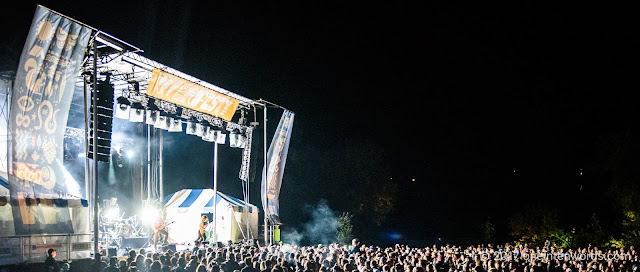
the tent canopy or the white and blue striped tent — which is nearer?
the white and blue striped tent

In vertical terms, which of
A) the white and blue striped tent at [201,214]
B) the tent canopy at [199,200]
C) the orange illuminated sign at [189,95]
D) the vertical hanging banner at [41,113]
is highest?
the orange illuminated sign at [189,95]

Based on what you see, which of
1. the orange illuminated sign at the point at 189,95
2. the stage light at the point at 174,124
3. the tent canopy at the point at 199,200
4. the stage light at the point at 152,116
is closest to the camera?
the orange illuminated sign at the point at 189,95

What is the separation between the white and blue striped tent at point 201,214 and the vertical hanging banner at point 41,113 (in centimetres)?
936

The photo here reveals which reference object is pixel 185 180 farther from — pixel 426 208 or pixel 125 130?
pixel 426 208

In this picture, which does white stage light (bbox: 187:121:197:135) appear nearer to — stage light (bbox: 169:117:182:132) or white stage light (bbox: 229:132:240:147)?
stage light (bbox: 169:117:182:132)

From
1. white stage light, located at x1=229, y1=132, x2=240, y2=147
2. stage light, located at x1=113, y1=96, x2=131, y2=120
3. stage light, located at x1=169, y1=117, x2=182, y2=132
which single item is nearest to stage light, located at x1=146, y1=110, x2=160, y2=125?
stage light, located at x1=113, y1=96, x2=131, y2=120

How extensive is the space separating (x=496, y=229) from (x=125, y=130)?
29323 millimetres

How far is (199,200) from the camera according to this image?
2058 cm

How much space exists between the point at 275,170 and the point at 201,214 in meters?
3.60

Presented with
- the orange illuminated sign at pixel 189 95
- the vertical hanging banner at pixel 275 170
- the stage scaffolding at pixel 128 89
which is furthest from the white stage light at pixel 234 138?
the orange illuminated sign at pixel 189 95

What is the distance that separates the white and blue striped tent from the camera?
19.9m

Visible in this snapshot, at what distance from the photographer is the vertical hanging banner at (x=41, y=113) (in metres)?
9.25

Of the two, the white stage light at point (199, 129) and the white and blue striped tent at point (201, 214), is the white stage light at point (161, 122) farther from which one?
the white and blue striped tent at point (201, 214)

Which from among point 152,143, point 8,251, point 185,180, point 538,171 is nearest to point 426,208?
point 538,171
